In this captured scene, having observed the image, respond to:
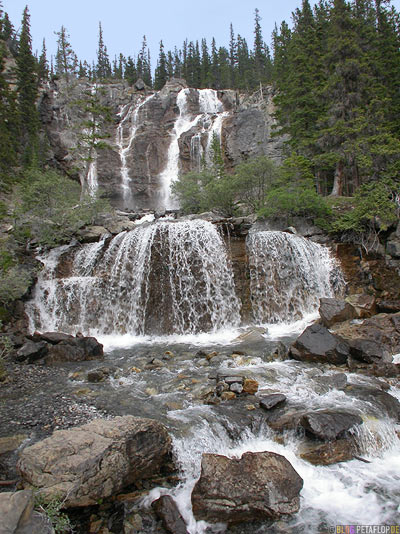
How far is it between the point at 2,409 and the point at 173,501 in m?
4.29

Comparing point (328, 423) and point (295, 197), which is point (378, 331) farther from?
point (295, 197)

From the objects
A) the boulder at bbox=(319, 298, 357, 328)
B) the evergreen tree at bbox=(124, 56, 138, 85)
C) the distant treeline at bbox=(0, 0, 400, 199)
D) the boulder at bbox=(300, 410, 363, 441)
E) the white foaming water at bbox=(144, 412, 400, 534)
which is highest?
the evergreen tree at bbox=(124, 56, 138, 85)

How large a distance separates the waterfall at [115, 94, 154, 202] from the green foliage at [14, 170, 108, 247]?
58.5 ft

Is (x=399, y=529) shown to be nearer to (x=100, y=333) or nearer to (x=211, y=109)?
(x=100, y=333)

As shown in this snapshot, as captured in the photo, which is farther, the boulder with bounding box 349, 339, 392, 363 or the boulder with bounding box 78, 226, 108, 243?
the boulder with bounding box 78, 226, 108, 243

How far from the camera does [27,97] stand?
4025cm

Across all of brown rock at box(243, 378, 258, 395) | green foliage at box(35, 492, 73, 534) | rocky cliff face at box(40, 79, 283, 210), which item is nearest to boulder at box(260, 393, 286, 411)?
brown rock at box(243, 378, 258, 395)

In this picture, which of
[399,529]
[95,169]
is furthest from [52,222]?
[95,169]

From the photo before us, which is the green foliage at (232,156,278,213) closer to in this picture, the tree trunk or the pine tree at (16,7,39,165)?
the tree trunk

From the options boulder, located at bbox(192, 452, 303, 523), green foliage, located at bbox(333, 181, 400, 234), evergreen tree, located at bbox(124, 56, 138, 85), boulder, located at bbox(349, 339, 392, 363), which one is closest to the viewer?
boulder, located at bbox(192, 452, 303, 523)

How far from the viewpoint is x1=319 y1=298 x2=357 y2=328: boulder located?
11688mm

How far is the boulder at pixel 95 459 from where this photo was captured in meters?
3.71

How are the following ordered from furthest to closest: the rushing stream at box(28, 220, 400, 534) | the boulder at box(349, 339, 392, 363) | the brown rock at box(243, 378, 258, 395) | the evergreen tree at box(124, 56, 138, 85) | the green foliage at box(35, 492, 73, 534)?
the evergreen tree at box(124, 56, 138, 85), the boulder at box(349, 339, 392, 363), the brown rock at box(243, 378, 258, 395), the rushing stream at box(28, 220, 400, 534), the green foliage at box(35, 492, 73, 534)

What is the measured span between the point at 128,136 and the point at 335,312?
3849 centimetres
